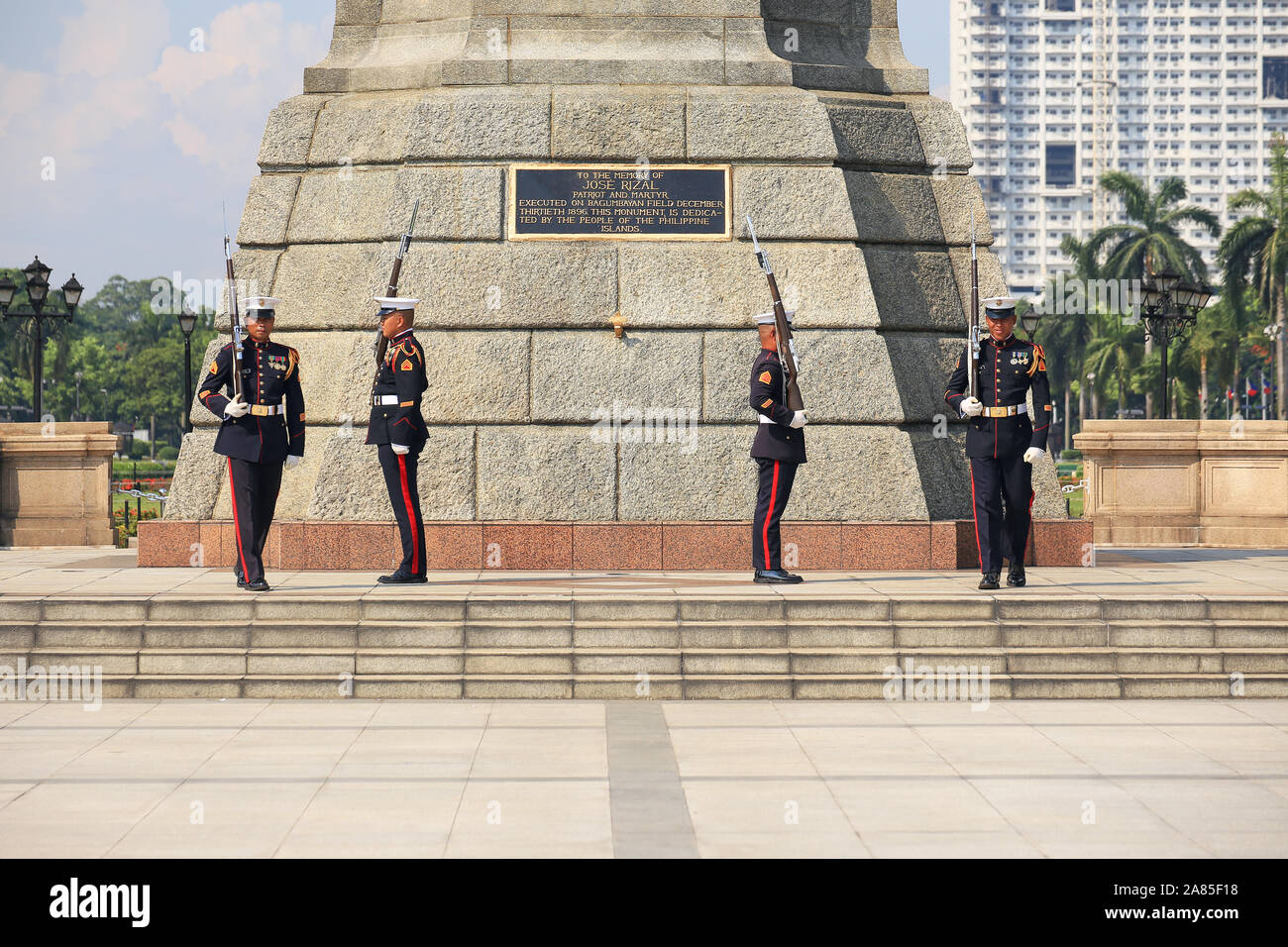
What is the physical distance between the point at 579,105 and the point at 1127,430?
938 cm

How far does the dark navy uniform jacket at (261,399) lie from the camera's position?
10500 millimetres

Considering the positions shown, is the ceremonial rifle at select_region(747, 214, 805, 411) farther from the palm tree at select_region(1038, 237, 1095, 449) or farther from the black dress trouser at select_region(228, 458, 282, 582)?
the palm tree at select_region(1038, 237, 1095, 449)

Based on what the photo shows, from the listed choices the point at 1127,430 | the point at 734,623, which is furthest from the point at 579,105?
the point at 1127,430

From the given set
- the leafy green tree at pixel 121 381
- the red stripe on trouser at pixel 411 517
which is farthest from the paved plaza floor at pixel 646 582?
Answer: the leafy green tree at pixel 121 381

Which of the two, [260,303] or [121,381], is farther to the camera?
[121,381]

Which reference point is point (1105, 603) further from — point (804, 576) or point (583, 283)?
point (583, 283)

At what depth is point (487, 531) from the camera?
11703 mm

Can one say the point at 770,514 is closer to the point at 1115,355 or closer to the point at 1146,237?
the point at 1146,237

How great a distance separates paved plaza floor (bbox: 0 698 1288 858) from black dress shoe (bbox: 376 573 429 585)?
5.41ft

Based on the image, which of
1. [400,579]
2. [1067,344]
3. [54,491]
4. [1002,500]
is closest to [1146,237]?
[1067,344]

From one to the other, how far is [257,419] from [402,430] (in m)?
1.09

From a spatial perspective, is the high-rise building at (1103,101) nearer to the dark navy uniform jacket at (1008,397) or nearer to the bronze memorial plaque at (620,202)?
the bronze memorial plaque at (620,202)

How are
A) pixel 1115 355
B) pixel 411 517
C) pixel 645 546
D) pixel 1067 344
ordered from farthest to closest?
pixel 1067 344, pixel 1115 355, pixel 645 546, pixel 411 517

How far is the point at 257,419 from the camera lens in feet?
34.6
